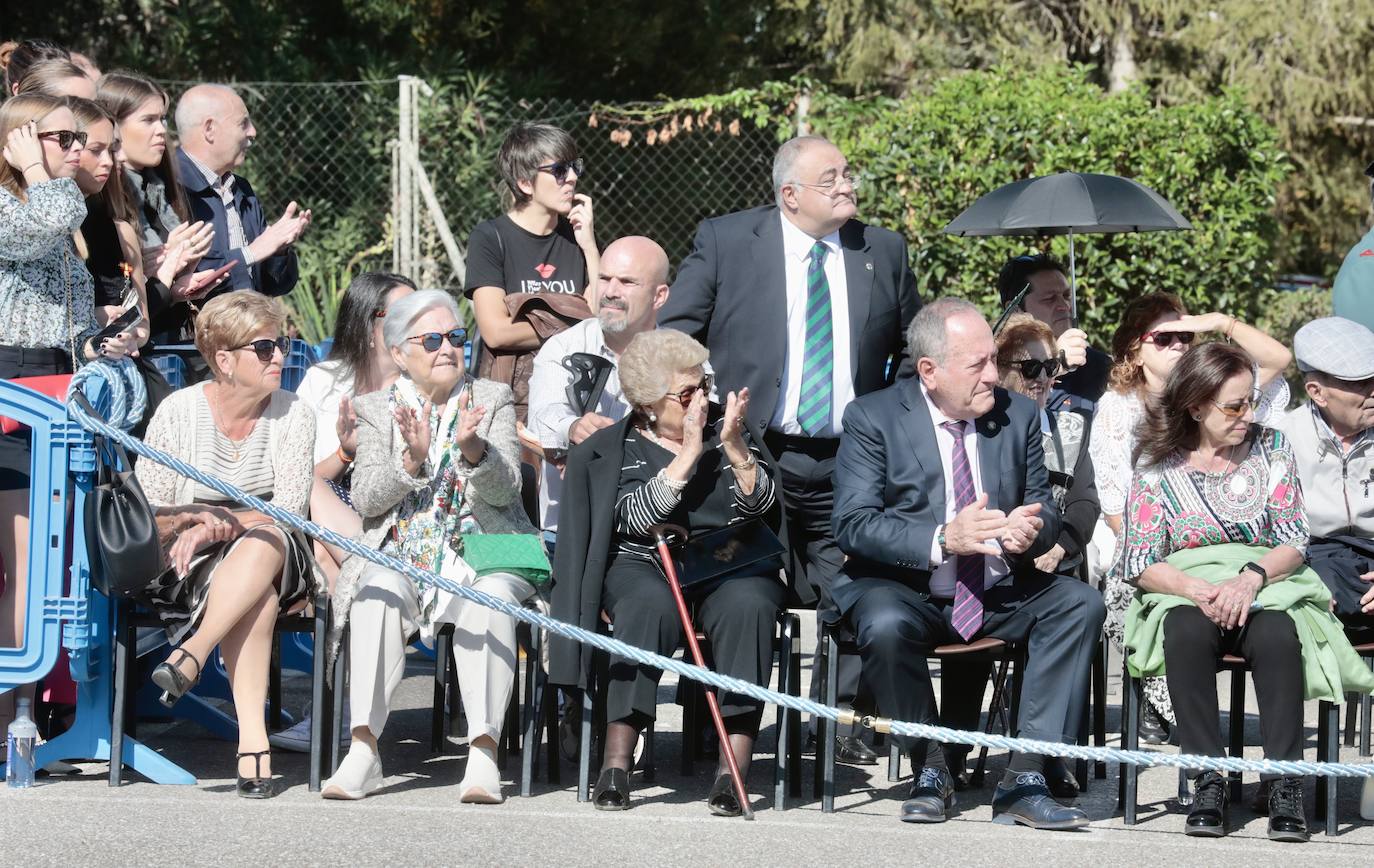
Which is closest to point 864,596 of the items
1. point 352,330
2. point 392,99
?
point 352,330

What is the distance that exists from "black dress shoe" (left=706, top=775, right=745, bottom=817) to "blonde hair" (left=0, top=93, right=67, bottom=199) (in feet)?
9.31

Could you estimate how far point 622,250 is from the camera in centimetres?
630

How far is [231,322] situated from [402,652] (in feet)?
3.92

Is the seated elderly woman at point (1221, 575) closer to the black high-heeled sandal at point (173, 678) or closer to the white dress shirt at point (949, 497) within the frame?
the white dress shirt at point (949, 497)

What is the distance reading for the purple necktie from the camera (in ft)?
17.6

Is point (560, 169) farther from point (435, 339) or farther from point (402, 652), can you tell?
point (402, 652)

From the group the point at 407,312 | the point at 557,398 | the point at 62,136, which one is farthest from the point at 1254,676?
the point at 62,136

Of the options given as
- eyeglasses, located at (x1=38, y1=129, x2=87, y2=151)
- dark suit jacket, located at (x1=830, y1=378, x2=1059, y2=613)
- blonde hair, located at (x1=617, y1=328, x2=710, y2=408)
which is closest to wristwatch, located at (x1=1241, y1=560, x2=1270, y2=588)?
dark suit jacket, located at (x1=830, y1=378, x2=1059, y2=613)

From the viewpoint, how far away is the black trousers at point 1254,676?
203 inches

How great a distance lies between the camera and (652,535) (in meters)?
5.50

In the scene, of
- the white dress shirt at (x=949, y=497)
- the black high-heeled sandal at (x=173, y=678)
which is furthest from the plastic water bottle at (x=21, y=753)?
the white dress shirt at (x=949, y=497)

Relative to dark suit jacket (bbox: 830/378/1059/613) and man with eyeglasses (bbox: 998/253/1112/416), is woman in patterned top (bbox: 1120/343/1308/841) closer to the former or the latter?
dark suit jacket (bbox: 830/378/1059/613)

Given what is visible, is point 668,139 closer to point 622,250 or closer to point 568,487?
point 622,250

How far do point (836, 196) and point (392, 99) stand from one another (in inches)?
316
